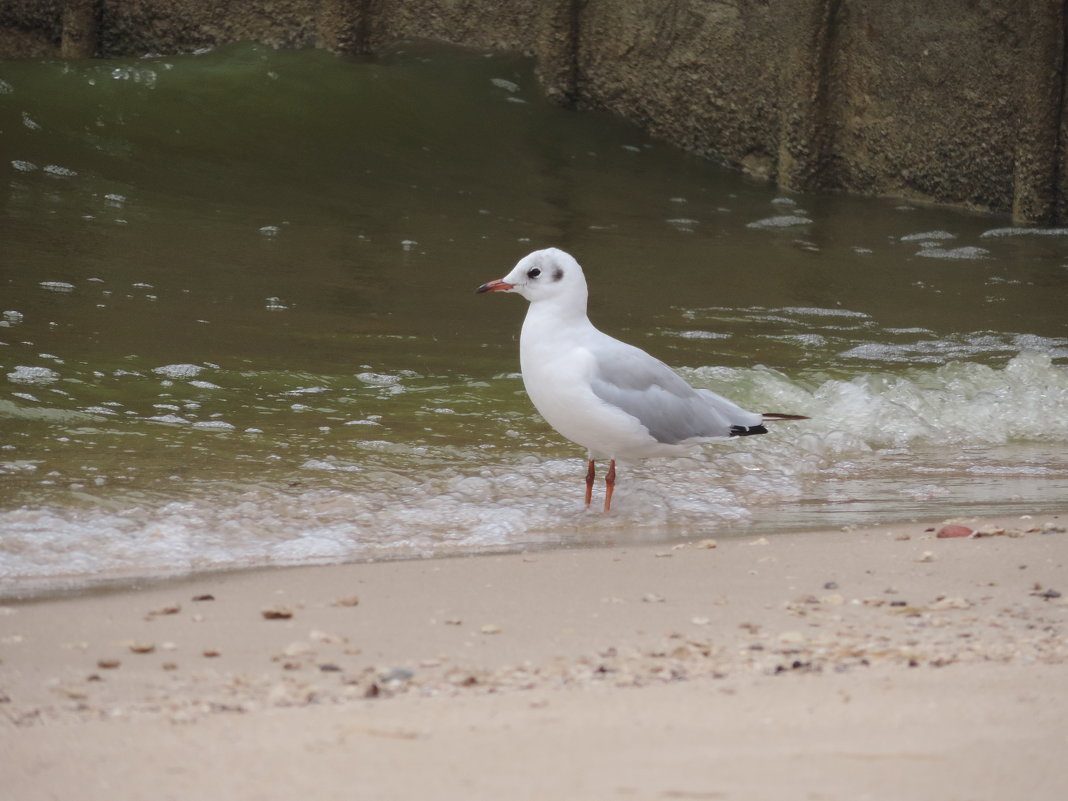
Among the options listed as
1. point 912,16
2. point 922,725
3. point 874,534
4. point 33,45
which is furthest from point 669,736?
point 33,45

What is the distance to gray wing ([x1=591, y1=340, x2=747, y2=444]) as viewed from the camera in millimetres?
4543

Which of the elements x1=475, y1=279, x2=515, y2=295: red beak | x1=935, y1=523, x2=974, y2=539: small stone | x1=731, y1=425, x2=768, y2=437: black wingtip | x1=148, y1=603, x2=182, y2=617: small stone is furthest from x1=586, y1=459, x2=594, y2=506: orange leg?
x1=148, y1=603, x2=182, y2=617: small stone

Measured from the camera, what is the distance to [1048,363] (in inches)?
268

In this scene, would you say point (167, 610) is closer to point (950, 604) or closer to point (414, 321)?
point (950, 604)

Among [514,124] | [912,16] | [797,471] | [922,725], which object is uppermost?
[912,16]

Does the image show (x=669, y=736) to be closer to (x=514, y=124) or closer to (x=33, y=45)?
(x=514, y=124)

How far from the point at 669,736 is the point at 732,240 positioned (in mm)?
8388

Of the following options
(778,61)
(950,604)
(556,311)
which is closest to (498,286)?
(556,311)

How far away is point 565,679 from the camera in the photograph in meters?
2.60

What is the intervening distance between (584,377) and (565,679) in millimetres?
1968

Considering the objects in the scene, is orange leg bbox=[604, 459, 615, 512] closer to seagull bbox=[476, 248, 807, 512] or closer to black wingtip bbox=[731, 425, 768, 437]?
seagull bbox=[476, 248, 807, 512]

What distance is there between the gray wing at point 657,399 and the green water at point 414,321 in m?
0.29

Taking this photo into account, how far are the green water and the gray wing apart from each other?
0.29 metres

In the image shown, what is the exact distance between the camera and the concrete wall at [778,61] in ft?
35.8
